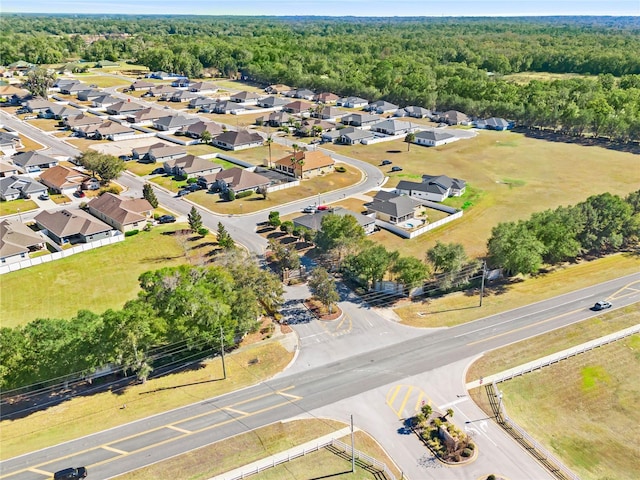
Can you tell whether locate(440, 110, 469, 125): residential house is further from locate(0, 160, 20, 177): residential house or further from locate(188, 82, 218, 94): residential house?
→ locate(0, 160, 20, 177): residential house

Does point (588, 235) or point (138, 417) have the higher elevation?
point (588, 235)

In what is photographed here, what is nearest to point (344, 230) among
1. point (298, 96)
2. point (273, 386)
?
point (273, 386)

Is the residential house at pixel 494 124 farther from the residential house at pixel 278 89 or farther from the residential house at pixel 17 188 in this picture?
the residential house at pixel 17 188

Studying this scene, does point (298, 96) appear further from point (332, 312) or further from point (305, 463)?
point (305, 463)

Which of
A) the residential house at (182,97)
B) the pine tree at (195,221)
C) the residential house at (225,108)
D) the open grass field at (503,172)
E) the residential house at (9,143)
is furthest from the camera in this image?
the residential house at (182,97)

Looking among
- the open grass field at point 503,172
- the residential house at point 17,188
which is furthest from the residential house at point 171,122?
the residential house at point 17,188

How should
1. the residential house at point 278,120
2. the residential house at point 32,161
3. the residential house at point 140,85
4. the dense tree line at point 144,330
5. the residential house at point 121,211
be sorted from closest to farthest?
the dense tree line at point 144,330 < the residential house at point 121,211 < the residential house at point 32,161 < the residential house at point 278,120 < the residential house at point 140,85

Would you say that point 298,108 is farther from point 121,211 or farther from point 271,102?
point 121,211
